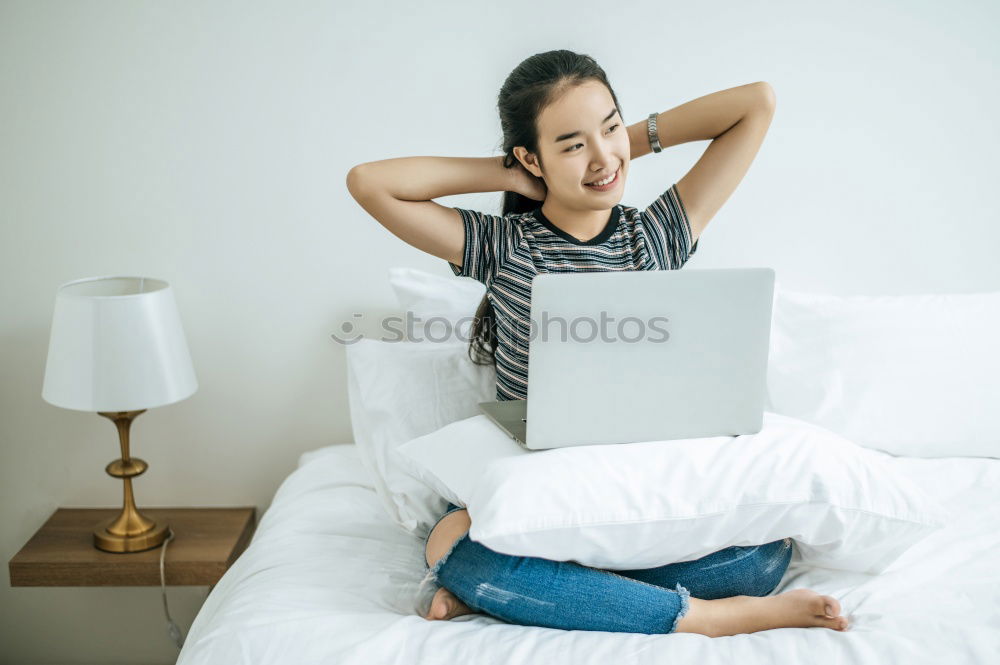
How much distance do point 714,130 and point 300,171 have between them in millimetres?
814

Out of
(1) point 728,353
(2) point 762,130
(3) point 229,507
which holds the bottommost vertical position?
(3) point 229,507

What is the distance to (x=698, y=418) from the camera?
103 centimetres

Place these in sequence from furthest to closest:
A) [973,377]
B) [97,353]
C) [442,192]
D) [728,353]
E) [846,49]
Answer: [846,49] < [973,377] < [97,353] < [442,192] < [728,353]

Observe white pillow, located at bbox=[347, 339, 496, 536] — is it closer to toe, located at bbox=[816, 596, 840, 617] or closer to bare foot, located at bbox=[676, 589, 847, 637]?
bare foot, located at bbox=[676, 589, 847, 637]

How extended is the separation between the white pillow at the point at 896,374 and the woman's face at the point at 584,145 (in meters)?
0.57

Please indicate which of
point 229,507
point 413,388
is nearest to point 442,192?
point 413,388

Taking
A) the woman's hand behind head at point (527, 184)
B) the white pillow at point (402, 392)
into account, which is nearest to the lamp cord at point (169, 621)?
the white pillow at point (402, 392)

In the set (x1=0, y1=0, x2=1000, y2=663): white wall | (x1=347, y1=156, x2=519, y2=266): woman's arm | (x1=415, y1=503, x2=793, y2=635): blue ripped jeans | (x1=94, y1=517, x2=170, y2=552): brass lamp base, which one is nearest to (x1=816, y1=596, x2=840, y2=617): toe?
(x1=415, y1=503, x2=793, y2=635): blue ripped jeans

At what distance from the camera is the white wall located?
1584 millimetres

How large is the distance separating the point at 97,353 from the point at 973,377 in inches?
63.0

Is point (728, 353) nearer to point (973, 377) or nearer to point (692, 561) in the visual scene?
point (692, 561)

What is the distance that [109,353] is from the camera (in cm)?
142

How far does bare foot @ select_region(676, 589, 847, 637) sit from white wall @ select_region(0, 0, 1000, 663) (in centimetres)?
91

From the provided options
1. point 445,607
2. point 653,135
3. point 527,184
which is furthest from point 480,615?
point 653,135
